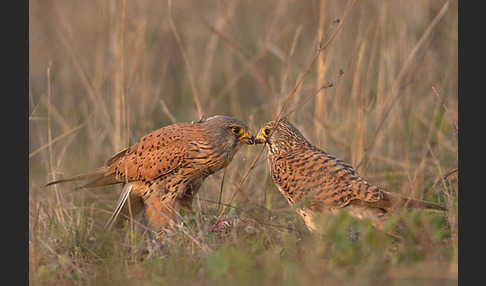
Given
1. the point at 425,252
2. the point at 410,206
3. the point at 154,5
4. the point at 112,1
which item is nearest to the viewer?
the point at 425,252

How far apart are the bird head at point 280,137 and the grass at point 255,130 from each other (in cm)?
26

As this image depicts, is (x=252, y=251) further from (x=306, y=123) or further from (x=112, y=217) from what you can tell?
(x=306, y=123)

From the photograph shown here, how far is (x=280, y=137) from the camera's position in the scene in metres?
5.77

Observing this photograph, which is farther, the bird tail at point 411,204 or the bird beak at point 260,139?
the bird beak at point 260,139

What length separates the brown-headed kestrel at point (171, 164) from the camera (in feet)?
18.5

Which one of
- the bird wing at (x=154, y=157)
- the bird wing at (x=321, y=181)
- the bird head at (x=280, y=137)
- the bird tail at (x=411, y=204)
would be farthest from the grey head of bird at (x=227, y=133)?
the bird tail at (x=411, y=204)

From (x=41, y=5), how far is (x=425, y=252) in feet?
32.9

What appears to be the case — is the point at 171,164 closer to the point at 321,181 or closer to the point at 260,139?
the point at 260,139

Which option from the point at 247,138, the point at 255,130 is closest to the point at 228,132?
the point at 247,138

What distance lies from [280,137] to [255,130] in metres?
2.48

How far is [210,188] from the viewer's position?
7027 mm

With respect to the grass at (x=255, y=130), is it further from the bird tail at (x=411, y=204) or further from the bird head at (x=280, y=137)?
the bird head at (x=280, y=137)

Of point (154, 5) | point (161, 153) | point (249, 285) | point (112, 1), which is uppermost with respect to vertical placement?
point (154, 5)

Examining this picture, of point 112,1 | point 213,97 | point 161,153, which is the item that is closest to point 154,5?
point 213,97
